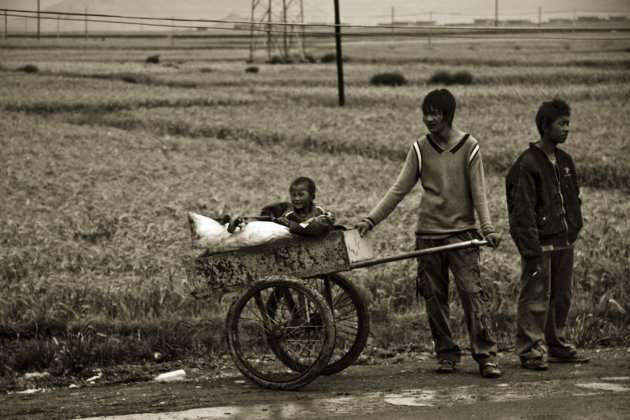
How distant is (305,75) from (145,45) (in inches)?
876

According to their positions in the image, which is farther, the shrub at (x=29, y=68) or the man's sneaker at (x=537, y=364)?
the shrub at (x=29, y=68)

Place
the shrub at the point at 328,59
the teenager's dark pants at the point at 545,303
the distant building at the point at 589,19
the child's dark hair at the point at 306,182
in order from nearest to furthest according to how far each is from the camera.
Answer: the child's dark hair at the point at 306,182
the teenager's dark pants at the point at 545,303
the shrub at the point at 328,59
the distant building at the point at 589,19

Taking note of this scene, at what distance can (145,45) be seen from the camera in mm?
58438

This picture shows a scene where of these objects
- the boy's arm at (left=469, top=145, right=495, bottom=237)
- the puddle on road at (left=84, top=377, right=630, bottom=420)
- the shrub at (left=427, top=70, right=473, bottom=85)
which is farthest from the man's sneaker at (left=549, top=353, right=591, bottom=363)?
the shrub at (left=427, top=70, right=473, bottom=85)

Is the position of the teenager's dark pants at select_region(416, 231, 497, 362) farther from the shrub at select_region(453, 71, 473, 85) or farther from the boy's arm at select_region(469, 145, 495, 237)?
the shrub at select_region(453, 71, 473, 85)

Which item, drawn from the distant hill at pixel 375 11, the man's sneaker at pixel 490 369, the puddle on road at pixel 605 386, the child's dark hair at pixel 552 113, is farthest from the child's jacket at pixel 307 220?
the distant hill at pixel 375 11

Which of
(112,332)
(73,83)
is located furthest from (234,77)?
(112,332)

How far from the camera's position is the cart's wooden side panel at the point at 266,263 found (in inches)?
275

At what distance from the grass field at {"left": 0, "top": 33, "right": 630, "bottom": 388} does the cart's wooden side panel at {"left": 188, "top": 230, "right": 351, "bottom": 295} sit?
1.34m

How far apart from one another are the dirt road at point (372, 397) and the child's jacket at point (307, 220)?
1.09 metres

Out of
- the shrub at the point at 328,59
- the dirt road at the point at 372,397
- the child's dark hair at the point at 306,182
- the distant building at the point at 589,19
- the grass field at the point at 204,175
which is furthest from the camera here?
the distant building at the point at 589,19

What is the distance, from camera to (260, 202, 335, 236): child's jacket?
687 cm

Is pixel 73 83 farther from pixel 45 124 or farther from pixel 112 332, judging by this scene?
pixel 112 332

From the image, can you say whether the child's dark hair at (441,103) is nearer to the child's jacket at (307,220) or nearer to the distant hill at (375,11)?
the child's jacket at (307,220)
